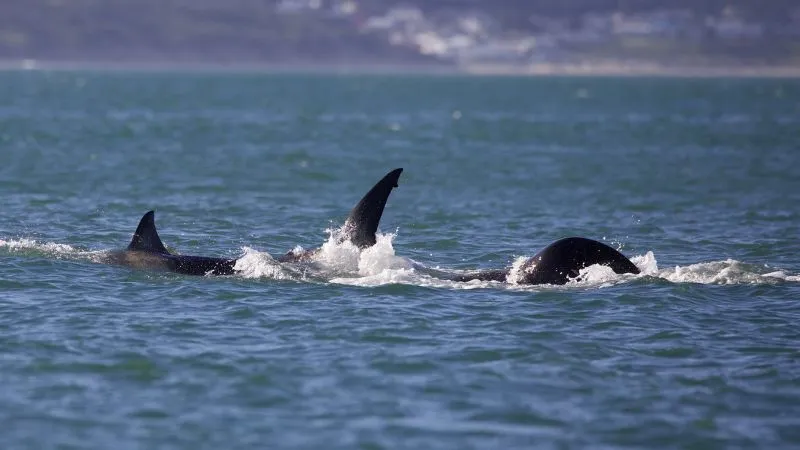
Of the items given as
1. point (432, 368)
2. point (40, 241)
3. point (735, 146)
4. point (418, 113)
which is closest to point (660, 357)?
point (432, 368)

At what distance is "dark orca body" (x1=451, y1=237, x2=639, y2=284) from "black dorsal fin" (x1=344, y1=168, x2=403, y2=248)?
7.81 ft

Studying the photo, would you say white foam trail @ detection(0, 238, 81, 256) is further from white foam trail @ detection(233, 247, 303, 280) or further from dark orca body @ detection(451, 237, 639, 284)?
dark orca body @ detection(451, 237, 639, 284)

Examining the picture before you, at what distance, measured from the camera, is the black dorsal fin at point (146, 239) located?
20.8 m

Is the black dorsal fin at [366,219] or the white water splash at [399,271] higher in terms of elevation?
the black dorsal fin at [366,219]

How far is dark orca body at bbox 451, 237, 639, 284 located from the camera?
1955 centimetres

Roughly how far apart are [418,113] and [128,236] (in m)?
70.2

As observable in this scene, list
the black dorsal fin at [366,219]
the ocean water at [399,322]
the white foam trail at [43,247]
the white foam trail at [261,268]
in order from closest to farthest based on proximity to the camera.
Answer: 1. the ocean water at [399,322]
2. the black dorsal fin at [366,219]
3. the white foam trail at [261,268]
4. the white foam trail at [43,247]

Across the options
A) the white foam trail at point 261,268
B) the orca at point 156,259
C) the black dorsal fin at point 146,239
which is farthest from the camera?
the black dorsal fin at point 146,239

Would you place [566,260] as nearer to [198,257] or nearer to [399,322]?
[399,322]

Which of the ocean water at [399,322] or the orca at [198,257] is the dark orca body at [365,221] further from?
the ocean water at [399,322]

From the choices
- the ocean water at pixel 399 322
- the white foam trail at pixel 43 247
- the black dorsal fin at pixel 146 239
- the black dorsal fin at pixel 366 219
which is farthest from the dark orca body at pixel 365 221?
the white foam trail at pixel 43 247

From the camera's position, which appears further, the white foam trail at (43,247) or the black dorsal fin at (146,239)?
the white foam trail at (43,247)

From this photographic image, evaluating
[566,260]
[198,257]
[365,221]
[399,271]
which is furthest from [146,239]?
[566,260]

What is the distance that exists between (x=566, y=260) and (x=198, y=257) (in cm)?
576
